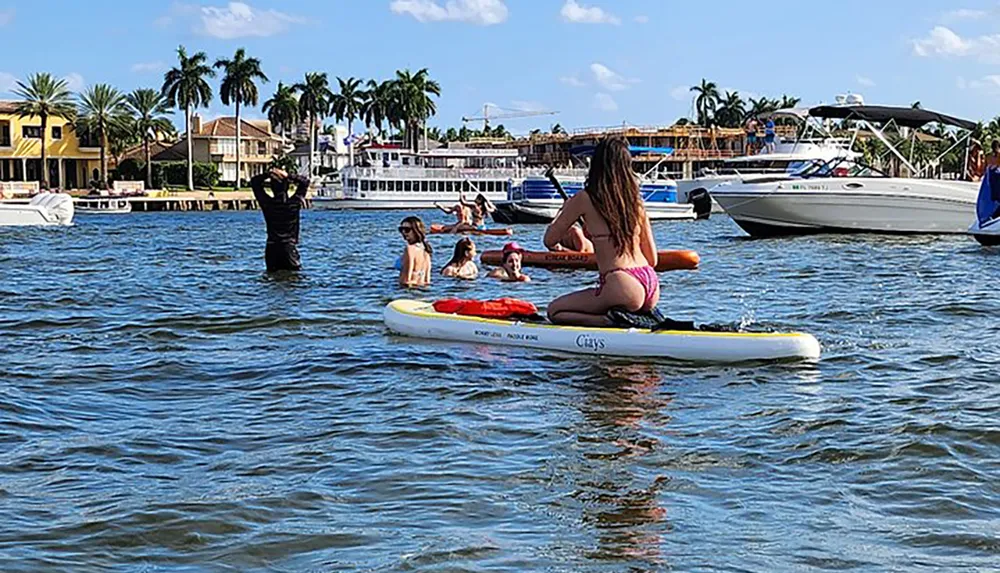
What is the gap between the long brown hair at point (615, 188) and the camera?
8.95 meters

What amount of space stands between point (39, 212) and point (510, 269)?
29.8 meters

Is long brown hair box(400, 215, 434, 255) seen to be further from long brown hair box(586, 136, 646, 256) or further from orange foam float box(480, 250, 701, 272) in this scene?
long brown hair box(586, 136, 646, 256)

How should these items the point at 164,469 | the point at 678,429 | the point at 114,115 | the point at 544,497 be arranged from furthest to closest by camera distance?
the point at 114,115
the point at 678,429
the point at 164,469
the point at 544,497

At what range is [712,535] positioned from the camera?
16.9 feet

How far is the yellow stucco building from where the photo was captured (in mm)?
83062

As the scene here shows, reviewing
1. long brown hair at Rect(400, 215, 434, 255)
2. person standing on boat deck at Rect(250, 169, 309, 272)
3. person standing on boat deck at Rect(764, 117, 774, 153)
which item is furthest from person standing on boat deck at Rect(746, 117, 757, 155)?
long brown hair at Rect(400, 215, 434, 255)

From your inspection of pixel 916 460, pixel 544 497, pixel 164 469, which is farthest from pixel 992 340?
pixel 164 469

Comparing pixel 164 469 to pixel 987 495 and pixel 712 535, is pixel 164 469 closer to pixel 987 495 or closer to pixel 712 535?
pixel 712 535

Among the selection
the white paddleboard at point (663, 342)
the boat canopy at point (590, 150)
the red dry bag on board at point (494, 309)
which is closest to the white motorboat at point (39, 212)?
the boat canopy at point (590, 150)

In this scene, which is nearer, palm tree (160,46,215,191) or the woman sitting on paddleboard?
the woman sitting on paddleboard

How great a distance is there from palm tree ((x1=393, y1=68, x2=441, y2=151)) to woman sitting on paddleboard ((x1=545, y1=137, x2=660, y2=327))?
3969 inches

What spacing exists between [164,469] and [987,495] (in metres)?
3.98

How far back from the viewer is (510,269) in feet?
56.9

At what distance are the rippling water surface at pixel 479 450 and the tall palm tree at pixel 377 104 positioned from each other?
324 feet
